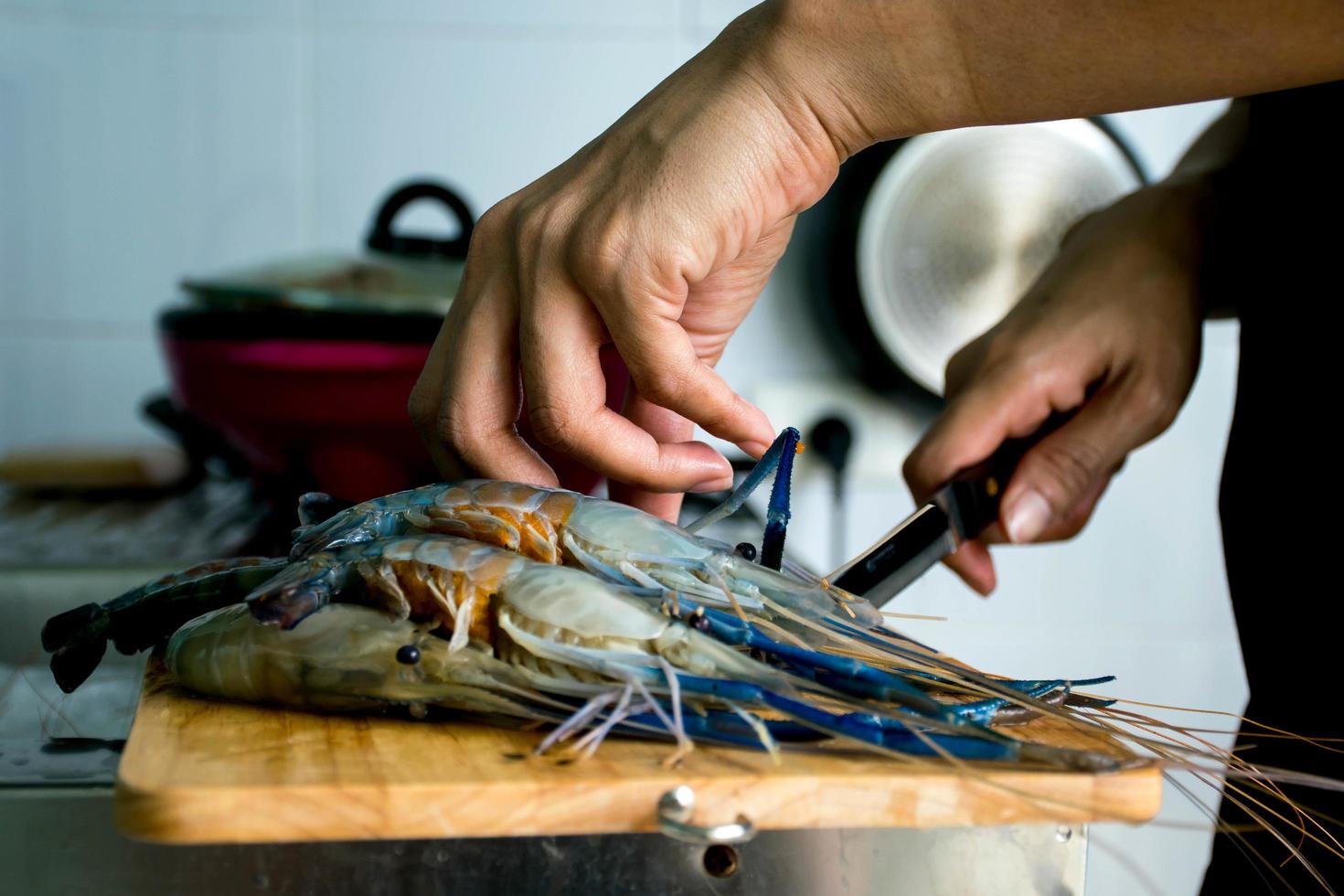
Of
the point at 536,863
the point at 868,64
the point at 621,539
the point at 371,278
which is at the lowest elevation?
the point at 536,863

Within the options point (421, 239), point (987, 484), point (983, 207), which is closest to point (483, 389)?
point (987, 484)

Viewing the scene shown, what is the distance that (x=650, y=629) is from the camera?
524 mm

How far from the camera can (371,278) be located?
122 cm

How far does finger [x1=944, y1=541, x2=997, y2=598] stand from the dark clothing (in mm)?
182

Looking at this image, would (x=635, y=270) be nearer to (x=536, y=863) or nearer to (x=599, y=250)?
(x=599, y=250)

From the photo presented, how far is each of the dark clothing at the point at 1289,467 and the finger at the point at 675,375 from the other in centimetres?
37

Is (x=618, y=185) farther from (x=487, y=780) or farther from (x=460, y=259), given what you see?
(x=460, y=259)

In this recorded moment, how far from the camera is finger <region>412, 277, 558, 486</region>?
2.23 ft

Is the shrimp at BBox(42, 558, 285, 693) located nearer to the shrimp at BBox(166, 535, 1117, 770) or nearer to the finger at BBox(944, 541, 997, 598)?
the shrimp at BBox(166, 535, 1117, 770)

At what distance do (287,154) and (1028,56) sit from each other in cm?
146

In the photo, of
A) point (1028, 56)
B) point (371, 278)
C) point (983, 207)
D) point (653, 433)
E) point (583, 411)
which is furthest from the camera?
point (983, 207)

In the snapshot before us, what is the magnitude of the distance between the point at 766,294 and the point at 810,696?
4.18 ft

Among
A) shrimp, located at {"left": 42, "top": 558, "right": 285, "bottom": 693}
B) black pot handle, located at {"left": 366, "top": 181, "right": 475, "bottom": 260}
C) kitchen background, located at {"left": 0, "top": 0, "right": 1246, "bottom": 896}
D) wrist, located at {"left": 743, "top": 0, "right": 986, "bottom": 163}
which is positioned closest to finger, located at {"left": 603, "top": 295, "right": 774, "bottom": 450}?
wrist, located at {"left": 743, "top": 0, "right": 986, "bottom": 163}

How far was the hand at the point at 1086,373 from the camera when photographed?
2.87 feet
